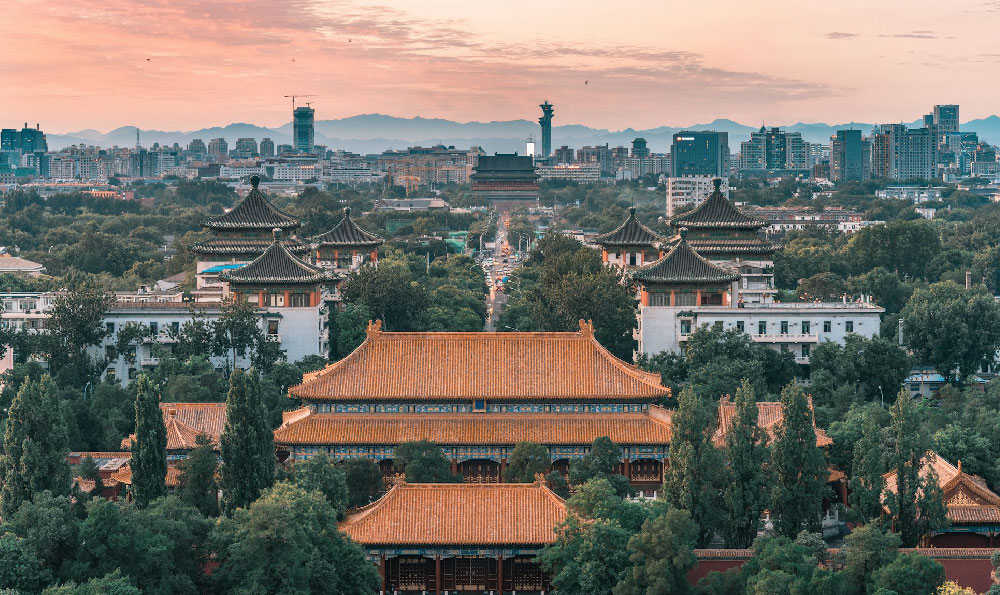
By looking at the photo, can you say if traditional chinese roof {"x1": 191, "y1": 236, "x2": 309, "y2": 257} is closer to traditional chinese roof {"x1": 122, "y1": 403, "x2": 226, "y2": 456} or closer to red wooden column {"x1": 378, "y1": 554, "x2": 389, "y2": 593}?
traditional chinese roof {"x1": 122, "y1": 403, "x2": 226, "y2": 456}

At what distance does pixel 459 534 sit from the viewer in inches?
1212

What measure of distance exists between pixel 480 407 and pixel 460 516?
6.24m

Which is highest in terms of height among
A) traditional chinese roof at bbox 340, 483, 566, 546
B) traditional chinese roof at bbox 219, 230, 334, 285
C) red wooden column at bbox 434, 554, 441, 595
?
traditional chinese roof at bbox 219, 230, 334, 285

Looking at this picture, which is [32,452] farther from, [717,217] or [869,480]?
[717,217]

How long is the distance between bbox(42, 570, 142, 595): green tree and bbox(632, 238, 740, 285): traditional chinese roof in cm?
2859

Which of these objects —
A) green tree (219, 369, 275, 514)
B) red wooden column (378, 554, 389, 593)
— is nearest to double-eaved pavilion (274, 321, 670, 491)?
green tree (219, 369, 275, 514)

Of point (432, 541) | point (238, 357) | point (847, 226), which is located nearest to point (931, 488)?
point (432, 541)

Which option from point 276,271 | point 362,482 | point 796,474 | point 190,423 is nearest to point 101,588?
point 362,482

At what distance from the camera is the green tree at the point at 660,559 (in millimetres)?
28141

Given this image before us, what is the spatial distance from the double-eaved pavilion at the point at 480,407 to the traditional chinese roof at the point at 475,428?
3 centimetres

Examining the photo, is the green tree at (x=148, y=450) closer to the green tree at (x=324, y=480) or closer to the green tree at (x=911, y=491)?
the green tree at (x=324, y=480)

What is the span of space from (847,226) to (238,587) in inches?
4019

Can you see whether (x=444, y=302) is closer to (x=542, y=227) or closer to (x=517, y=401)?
(x=517, y=401)

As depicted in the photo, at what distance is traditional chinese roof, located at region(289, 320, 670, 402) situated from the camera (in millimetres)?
36781
